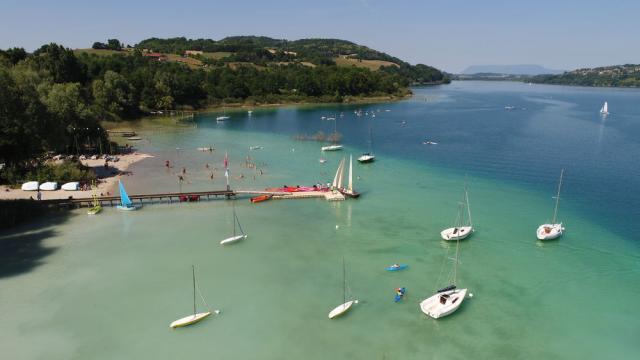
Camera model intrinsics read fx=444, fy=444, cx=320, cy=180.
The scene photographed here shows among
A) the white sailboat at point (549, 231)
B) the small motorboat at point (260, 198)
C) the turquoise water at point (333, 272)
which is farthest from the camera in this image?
the small motorboat at point (260, 198)

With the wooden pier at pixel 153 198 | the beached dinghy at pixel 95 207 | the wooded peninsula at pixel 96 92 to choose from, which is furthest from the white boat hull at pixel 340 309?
the wooded peninsula at pixel 96 92

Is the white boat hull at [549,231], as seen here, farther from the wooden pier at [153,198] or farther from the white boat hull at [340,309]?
the wooden pier at [153,198]

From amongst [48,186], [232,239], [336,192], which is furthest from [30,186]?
[336,192]

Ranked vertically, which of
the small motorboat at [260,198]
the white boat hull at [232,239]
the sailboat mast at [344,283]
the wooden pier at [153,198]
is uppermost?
the wooden pier at [153,198]

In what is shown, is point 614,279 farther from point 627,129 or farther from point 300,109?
point 300,109

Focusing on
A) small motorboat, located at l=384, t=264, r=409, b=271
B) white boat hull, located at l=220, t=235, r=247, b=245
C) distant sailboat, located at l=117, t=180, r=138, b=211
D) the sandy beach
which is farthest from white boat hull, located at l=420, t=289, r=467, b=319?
the sandy beach

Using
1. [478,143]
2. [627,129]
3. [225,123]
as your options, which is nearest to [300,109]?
[225,123]
